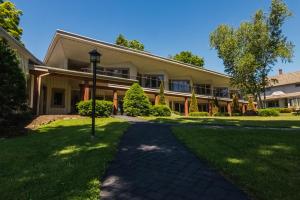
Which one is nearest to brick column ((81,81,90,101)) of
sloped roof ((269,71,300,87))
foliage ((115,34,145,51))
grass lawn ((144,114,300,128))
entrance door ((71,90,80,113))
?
entrance door ((71,90,80,113))

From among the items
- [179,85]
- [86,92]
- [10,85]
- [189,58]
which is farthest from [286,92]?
[10,85]

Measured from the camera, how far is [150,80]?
28547mm

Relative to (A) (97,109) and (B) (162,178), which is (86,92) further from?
(B) (162,178)

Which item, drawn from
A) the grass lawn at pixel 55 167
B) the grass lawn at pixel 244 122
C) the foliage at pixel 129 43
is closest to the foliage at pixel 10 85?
the grass lawn at pixel 55 167

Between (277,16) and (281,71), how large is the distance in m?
29.7

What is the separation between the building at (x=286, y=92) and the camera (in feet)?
138

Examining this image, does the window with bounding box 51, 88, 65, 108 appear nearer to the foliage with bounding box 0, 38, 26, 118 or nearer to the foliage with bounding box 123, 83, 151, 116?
the foliage with bounding box 123, 83, 151, 116

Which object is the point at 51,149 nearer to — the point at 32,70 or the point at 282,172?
the point at 282,172

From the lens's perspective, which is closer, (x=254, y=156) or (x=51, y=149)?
(x=254, y=156)

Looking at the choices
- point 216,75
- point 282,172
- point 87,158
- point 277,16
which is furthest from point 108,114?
point 277,16

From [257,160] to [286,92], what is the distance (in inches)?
1827

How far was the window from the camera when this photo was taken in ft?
70.5

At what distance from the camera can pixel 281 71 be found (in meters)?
52.3

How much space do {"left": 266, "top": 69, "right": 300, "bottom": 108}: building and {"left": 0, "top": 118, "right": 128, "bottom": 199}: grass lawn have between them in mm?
43842
